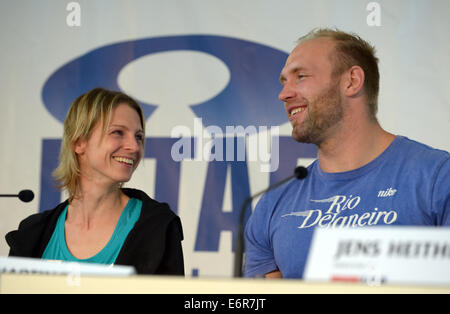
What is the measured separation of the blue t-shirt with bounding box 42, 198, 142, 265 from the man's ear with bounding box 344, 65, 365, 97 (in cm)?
87

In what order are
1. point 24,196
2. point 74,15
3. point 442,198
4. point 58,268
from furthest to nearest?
point 74,15
point 24,196
point 442,198
point 58,268

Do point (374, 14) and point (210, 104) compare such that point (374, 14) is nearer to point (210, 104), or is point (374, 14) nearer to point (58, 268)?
point (210, 104)

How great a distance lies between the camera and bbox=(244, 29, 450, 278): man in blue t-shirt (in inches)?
60.6

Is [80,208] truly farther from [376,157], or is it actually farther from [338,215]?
[376,157]

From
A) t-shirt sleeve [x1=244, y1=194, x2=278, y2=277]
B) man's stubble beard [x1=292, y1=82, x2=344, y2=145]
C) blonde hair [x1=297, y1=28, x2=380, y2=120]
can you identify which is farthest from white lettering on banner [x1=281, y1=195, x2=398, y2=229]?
blonde hair [x1=297, y1=28, x2=380, y2=120]

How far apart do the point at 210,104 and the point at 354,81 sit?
30.8 inches

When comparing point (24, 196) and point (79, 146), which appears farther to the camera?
point (79, 146)

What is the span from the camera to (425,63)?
2.30 metres

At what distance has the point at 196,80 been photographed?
2.47 metres

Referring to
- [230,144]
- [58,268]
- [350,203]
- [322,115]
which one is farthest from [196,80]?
[58,268]

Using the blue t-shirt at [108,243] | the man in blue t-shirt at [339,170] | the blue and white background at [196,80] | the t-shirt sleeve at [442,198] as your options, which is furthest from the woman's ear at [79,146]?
the t-shirt sleeve at [442,198]

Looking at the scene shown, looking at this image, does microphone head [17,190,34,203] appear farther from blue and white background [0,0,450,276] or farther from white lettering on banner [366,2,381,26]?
white lettering on banner [366,2,381,26]

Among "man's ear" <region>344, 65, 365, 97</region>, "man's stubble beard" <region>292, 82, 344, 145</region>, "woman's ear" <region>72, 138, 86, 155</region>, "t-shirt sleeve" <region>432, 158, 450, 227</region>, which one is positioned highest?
"man's ear" <region>344, 65, 365, 97</region>
